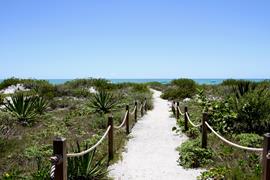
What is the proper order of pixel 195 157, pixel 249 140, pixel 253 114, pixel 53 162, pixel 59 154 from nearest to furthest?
pixel 53 162, pixel 59 154, pixel 195 157, pixel 249 140, pixel 253 114

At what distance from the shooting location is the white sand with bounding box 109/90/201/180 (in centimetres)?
796

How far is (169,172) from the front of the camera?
8180 millimetres

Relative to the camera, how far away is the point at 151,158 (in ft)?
31.5

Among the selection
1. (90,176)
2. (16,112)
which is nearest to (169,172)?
(90,176)

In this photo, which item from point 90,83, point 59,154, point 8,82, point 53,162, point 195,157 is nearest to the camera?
point 53,162

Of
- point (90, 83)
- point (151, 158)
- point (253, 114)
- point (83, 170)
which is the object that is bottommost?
point (151, 158)

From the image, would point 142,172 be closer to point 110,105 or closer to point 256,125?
point 256,125

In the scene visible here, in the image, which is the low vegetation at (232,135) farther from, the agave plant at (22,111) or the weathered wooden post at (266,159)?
the agave plant at (22,111)

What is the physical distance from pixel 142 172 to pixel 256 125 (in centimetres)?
563

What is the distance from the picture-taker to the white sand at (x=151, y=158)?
7.96 meters

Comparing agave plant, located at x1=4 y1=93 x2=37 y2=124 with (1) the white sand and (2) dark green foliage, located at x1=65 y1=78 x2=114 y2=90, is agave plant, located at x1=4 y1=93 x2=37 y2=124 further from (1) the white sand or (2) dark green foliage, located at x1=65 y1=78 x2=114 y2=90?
(2) dark green foliage, located at x1=65 y1=78 x2=114 y2=90

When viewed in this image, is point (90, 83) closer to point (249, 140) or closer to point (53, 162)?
point (249, 140)

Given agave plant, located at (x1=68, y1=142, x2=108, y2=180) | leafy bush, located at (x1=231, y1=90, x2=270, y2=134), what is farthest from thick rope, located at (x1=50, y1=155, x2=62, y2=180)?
leafy bush, located at (x1=231, y1=90, x2=270, y2=134)

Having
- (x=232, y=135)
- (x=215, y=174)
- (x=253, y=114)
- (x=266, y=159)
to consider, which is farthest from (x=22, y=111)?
(x=266, y=159)
